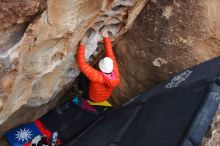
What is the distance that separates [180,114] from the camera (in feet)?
9.39

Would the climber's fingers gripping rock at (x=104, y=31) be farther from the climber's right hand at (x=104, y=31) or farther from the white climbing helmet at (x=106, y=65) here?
the white climbing helmet at (x=106, y=65)

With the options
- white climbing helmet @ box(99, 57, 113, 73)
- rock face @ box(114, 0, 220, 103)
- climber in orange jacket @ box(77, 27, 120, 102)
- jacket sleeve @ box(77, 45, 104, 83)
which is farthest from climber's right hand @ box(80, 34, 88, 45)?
rock face @ box(114, 0, 220, 103)

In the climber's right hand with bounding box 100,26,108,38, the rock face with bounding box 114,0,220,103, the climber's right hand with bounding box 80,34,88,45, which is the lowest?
the rock face with bounding box 114,0,220,103

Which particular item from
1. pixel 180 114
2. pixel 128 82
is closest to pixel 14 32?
pixel 180 114

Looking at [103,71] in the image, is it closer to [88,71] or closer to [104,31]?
[88,71]

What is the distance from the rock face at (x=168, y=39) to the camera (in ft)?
11.0

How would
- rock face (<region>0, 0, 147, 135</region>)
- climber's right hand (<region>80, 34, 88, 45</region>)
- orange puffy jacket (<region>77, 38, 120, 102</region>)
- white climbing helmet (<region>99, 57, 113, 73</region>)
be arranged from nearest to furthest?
rock face (<region>0, 0, 147, 135</region>) → climber's right hand (<region>80, 34, 88, 45</region>) → orange puffy jacket (<region>77, 38, 120, 102</region>) → white climbing helmet (<region>99, 57, 113, 73</region>)

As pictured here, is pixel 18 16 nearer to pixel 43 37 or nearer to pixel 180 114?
pixel 43 37

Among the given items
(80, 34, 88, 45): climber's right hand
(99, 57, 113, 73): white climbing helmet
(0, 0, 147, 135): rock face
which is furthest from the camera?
(99, 57, 113, 73): white climbing helmet

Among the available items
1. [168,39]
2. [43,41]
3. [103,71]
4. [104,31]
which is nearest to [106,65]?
[103,71]

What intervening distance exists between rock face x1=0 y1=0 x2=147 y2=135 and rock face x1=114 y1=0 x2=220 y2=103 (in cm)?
19

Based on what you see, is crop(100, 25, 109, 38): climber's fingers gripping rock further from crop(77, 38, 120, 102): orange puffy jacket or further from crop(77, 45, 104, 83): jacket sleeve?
crop(77, 45, 104, 83): jacket sleeve

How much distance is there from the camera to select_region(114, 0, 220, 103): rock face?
11.0 feet

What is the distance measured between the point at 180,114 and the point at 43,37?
1.10 meters
